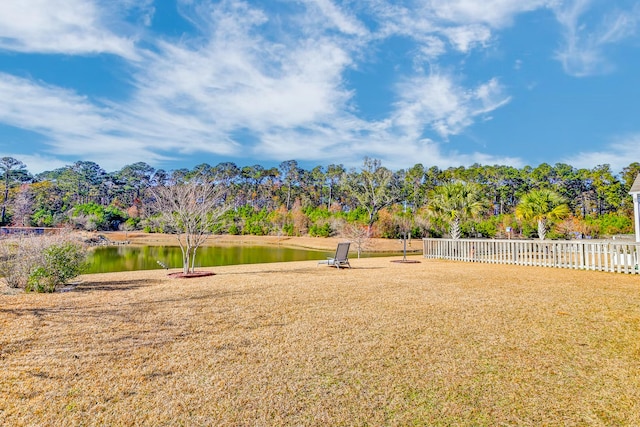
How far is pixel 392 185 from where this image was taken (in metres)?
55.8

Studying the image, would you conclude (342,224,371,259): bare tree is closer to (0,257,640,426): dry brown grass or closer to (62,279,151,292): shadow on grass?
(62,279,151,292): shadow on grass

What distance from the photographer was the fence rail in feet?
31.0

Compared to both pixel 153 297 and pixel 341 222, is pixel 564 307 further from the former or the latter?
pixel 341 222

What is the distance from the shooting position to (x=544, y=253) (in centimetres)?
1127

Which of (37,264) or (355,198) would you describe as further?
(355,198)

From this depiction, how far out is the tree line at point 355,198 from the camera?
32072 millimetres

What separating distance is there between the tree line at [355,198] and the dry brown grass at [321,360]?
1292cm

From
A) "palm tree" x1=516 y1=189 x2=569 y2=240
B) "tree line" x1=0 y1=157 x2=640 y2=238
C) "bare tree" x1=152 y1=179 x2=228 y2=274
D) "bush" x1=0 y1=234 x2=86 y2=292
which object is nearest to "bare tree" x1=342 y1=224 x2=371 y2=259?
"tree line" x1=0 y1=157 x2=640 y2=238

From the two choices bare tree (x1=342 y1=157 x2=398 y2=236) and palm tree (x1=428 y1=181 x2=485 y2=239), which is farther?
bare tree (x1=342 y1=157 x2=398 y2=236)

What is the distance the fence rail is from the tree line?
256 cm

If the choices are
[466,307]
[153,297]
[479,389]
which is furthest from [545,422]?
[153,297]

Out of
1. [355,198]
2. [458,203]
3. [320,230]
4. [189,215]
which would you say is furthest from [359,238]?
[355,198]

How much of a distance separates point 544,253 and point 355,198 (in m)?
51.3

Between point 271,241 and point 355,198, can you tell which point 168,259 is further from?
point 355,198
